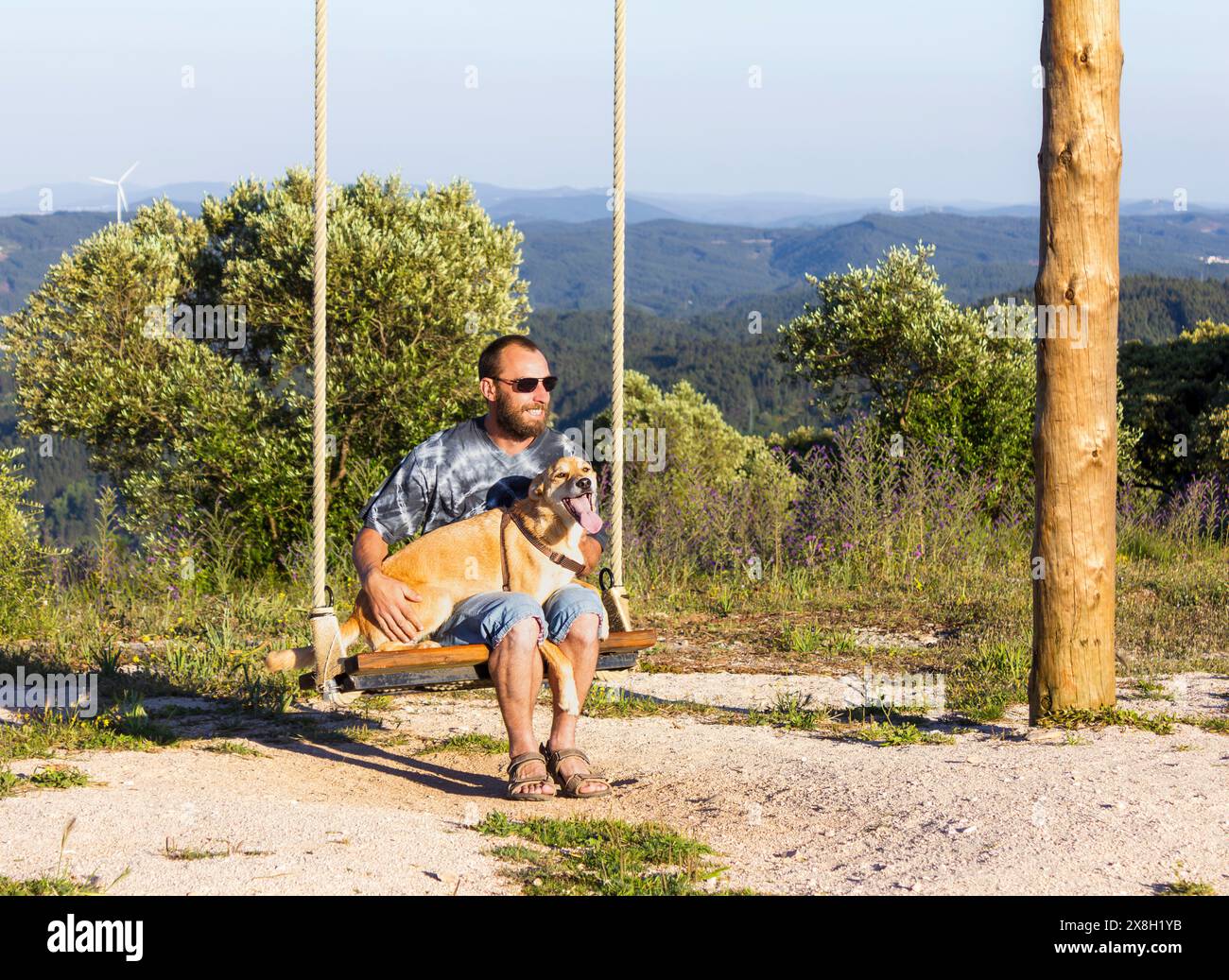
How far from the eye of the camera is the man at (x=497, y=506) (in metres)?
4.89

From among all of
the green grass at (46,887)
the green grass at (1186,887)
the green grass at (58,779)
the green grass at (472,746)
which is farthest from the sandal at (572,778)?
the green grass at (1186,887)

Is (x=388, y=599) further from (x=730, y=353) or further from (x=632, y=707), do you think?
(x=730, y=353)

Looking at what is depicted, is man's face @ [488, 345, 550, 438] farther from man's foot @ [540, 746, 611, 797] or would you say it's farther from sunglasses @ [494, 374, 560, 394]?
man's foot @ [540, 746, 611, 797]

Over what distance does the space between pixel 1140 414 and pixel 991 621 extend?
1156 cm

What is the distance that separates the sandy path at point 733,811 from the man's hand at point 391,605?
0.66 m

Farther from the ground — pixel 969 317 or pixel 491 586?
pixel 969 317

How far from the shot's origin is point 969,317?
1544 cm

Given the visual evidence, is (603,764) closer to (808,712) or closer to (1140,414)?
(808,712)

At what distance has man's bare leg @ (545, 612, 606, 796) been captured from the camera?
197 inches

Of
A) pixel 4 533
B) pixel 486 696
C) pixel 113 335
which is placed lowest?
pixel 486 696

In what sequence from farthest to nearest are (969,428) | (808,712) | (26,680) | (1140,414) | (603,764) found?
(1140,414)
(969,428)
(26,680)
(808,712)
(603,764)

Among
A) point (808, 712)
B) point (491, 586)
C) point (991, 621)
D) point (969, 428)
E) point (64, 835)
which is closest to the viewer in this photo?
point (64, 835)

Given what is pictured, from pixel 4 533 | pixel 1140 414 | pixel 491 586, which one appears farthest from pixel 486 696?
pixel 1140 414

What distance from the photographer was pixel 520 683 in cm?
487
